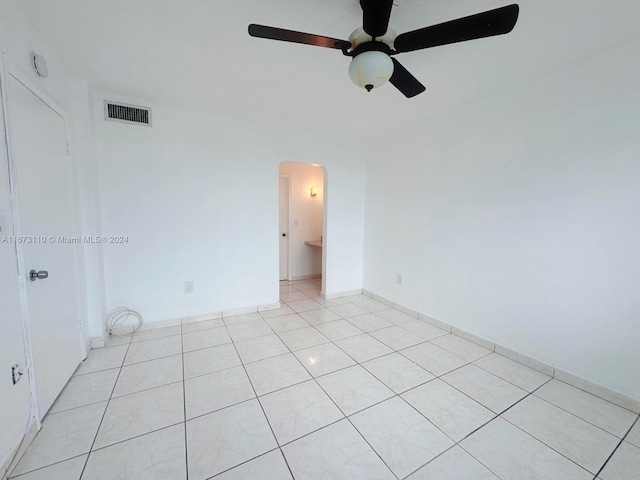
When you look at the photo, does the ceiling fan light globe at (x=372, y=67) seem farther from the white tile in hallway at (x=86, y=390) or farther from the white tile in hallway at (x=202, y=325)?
the white tile in hallway at (x=202, y=325)

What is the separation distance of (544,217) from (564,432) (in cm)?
151

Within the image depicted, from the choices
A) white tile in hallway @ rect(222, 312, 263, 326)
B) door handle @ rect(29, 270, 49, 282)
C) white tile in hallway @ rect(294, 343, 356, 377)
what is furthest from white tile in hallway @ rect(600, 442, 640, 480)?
door handle @ rect(29, 270, 49, 282)

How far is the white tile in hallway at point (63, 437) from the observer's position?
1.33 meters

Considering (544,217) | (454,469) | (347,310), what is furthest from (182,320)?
(544,217)

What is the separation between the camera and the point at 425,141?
304 centimetres

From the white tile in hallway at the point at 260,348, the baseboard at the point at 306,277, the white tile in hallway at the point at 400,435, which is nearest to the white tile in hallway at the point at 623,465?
the white tile in hallway at the point at 400,435

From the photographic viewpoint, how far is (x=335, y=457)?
1.36 metres

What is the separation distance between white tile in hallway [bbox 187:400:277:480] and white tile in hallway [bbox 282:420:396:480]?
17 centimetres

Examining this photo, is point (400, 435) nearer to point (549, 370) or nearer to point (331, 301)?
point (549, 370)

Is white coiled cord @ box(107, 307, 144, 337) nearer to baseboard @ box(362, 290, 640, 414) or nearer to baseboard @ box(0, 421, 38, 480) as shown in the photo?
baseboard @ box(0, 421, 38, 480)

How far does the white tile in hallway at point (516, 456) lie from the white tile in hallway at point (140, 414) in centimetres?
179

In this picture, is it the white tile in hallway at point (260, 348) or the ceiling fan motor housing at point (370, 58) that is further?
the white tile in hallway at point (260, 348)

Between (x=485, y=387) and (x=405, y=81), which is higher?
(x=405, y=81)

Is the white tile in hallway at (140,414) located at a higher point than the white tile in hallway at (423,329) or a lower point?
lower
